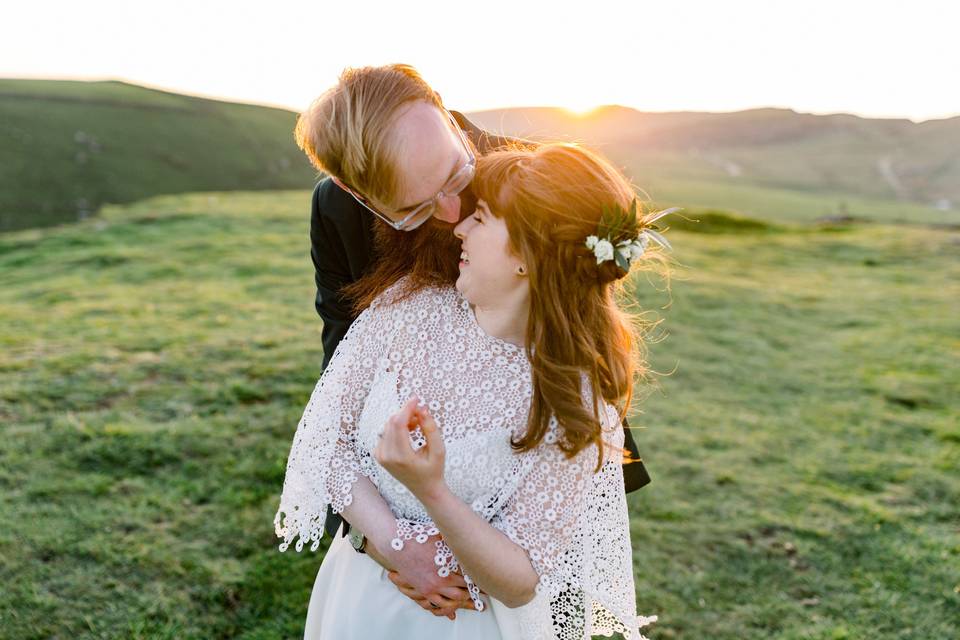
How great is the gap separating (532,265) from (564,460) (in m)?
0.56

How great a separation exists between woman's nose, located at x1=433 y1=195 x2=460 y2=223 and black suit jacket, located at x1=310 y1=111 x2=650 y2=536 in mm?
467

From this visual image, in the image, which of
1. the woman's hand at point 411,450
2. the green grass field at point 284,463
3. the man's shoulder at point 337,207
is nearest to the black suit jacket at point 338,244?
the man's shoulder at point 337,207

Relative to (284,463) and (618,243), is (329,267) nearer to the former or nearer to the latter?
(618,243)

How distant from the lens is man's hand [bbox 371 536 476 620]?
6.74 feet

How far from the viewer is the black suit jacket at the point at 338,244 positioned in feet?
8.85

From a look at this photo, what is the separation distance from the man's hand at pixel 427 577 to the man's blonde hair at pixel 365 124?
1.05 metres

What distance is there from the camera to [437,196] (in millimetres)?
2158

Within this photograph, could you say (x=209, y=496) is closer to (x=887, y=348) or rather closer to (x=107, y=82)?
(x=887, y=348)

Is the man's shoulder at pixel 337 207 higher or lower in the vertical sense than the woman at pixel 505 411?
higher

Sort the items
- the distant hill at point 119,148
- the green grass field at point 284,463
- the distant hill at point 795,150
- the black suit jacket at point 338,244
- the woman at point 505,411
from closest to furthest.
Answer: the woman at point 505,411, the black suit jacket at point 338,244, the green grass field at point 284,463, the distant hill at point 119,148, the distant hill at point 795,150

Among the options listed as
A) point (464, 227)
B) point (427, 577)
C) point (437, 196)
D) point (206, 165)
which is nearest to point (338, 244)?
point (437, 196)

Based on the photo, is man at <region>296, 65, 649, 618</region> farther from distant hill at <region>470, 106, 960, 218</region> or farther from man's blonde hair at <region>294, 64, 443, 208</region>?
distant hill at <region>470, 106, 960, 218</region>

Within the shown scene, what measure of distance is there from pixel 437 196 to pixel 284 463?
12.2ft

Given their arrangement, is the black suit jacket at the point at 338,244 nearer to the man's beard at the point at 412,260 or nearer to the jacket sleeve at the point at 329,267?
the jacket sleeve at the point at 329,267
